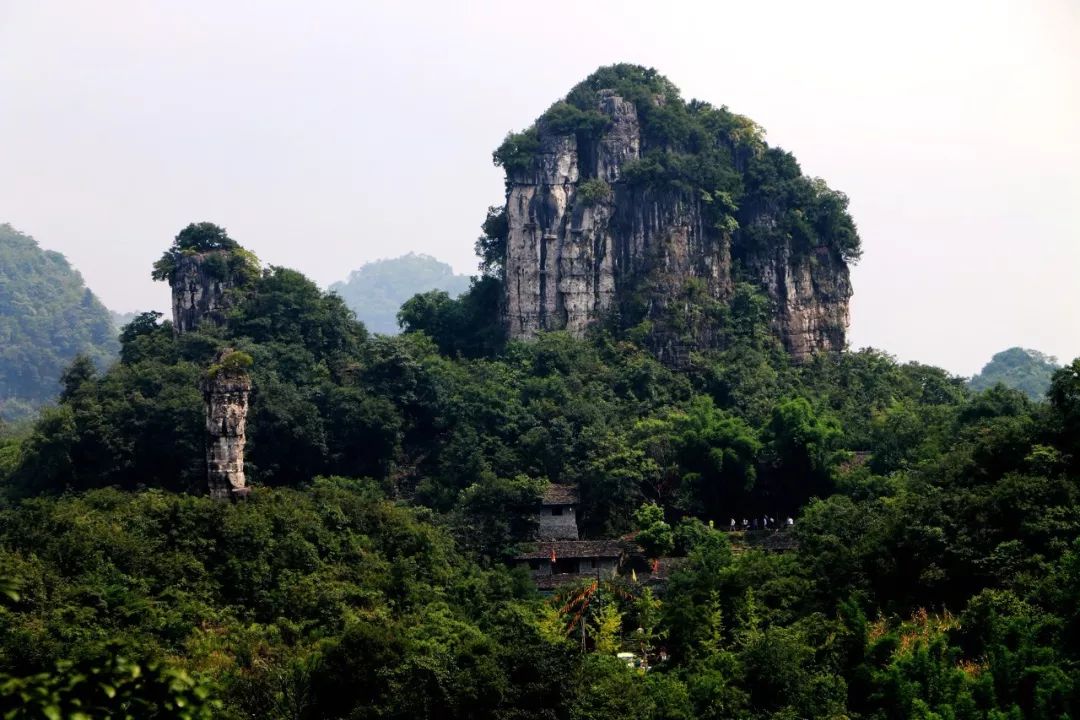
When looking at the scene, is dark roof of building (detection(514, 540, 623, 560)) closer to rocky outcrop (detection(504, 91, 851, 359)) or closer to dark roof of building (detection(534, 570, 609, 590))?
dark roof of building (detection(534, 570, 609, 590))

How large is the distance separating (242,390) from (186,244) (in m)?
14.3

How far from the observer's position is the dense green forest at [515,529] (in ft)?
76.6

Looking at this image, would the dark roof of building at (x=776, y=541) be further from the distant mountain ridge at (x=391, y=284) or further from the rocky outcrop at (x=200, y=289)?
the distant mountain ridge at (x=391, y=284)

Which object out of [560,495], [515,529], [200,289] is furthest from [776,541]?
[200,289]

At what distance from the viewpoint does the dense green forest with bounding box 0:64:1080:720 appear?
23.3 m

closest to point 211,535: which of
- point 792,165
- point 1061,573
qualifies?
point 1061,573

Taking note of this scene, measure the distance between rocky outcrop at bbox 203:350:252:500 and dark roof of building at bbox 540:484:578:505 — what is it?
→ 8.39 m

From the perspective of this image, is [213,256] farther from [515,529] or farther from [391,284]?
[391,284]

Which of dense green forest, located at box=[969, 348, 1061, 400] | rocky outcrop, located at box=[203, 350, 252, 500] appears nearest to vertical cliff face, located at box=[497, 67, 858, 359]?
rocky outcrop, located at box=[203, 350, 252, 500]

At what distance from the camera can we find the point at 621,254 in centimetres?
5131

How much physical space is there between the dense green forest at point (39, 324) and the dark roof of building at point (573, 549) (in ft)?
225

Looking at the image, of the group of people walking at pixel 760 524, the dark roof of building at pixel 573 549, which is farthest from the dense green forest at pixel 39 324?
the group of people walking at pixel 760 524

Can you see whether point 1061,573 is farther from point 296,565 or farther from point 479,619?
point 296,565

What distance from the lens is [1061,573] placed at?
24.7 m
